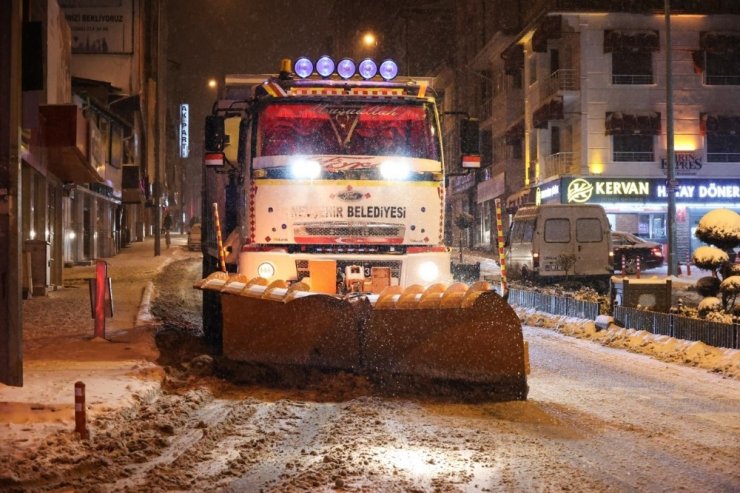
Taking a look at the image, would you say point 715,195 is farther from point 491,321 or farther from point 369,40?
point 491,321

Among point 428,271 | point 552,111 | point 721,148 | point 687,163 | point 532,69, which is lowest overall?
point 428,271

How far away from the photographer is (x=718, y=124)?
123ft

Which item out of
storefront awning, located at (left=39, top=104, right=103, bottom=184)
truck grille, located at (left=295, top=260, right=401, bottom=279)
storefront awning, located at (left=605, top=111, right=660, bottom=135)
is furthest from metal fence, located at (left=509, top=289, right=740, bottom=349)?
storefront awning, located at (left=605, top=111, right=660, bottom=135)

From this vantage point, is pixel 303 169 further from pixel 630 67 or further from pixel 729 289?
pixel 630 67

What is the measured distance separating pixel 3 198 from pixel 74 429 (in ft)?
8.40

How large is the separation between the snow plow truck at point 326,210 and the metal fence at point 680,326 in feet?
13.0

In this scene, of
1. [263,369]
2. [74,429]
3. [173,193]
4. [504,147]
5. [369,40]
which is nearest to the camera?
[74,429]

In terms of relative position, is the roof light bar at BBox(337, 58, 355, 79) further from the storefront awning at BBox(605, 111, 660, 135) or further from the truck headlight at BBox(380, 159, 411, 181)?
the storefront awning at BBox(605, 111, 660, 135)

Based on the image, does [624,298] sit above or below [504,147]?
below

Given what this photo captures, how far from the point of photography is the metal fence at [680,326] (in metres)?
11.2

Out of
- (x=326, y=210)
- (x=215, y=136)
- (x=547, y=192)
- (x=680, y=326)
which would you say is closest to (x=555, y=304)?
(x=680, y=326)

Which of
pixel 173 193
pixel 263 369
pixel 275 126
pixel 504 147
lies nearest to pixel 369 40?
pixel 504 147

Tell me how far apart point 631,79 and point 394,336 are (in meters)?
32.7

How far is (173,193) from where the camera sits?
109688 millimetres
